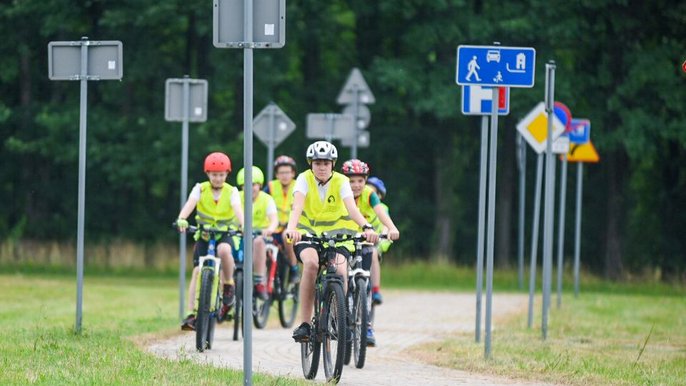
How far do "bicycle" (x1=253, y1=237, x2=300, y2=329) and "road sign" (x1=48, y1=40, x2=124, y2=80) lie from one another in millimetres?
3620

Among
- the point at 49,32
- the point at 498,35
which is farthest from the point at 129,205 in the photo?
the point at 498,35

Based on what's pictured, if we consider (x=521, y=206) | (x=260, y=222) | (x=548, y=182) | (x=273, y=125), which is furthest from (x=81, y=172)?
(x=521, y=206)

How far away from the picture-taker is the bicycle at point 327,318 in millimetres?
13383

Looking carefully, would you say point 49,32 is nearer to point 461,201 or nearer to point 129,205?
point 129,205

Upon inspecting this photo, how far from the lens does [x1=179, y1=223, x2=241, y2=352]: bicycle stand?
1628 centimetres

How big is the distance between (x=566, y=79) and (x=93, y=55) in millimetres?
20947

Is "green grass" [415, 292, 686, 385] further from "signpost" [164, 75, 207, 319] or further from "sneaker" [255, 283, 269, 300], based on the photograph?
"signpost" [164, 75, 207, 319]

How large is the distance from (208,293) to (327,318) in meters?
2.94

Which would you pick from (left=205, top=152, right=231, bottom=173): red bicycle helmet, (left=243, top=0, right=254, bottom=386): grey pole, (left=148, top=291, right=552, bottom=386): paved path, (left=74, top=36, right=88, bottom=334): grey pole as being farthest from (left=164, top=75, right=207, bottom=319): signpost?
(left=243, top=0, right=254, bottom=386): grey pole

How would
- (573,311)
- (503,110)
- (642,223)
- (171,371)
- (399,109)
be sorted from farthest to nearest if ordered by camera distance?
A: 1. (642,223)
2. (399,109)
3. (573,311)
4. (503,110)
5. (171,371)

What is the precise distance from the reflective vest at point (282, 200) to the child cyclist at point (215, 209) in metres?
3.39

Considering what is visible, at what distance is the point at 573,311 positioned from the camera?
82.7 feet

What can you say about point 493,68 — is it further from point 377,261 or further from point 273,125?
point 273,125

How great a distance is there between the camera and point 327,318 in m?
13.6
